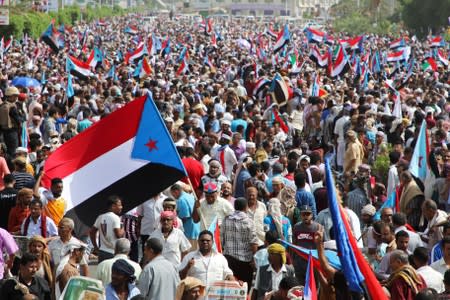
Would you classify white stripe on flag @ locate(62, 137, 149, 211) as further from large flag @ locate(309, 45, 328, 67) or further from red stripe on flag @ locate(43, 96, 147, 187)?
large flag @ locate(309, 45, 328, 67)

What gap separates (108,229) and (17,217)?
39.4 inches

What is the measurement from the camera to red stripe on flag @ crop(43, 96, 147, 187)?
9812 mm

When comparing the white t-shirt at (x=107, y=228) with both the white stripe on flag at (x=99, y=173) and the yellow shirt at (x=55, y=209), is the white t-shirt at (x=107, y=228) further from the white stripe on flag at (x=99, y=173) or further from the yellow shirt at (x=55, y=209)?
the yellow shirt at (x=55, y=209)

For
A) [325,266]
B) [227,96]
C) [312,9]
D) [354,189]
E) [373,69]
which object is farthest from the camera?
[312,9]

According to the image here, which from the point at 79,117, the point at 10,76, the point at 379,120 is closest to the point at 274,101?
the point at 379,120

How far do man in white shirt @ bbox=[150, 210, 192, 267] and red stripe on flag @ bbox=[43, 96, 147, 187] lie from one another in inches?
31.5

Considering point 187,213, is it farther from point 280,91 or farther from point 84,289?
point 280,91

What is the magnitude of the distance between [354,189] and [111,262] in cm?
410

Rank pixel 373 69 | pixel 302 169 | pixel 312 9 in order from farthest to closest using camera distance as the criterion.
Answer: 1. pixel 312 9
2. pixel 373 69
3. pixel 302 169

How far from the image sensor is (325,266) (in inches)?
304

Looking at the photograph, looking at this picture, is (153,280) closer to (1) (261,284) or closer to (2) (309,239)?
(1) (261,284)

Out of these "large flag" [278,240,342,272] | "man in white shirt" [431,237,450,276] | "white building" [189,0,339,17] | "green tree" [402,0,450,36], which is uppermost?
"large flag" [278,240,342,272]

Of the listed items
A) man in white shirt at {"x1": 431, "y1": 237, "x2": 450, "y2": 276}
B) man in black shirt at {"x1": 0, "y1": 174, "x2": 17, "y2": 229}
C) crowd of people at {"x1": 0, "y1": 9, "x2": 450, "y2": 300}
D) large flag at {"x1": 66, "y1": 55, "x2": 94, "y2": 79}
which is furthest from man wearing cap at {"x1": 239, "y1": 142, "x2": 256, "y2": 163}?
large flag at {"x1": 66, "y1": 55, "x2": 94, "y2": 79}

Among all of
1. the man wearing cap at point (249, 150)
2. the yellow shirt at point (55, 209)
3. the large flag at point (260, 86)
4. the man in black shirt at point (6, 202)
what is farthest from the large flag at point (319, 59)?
the yellow shirt at point (55, 209)
